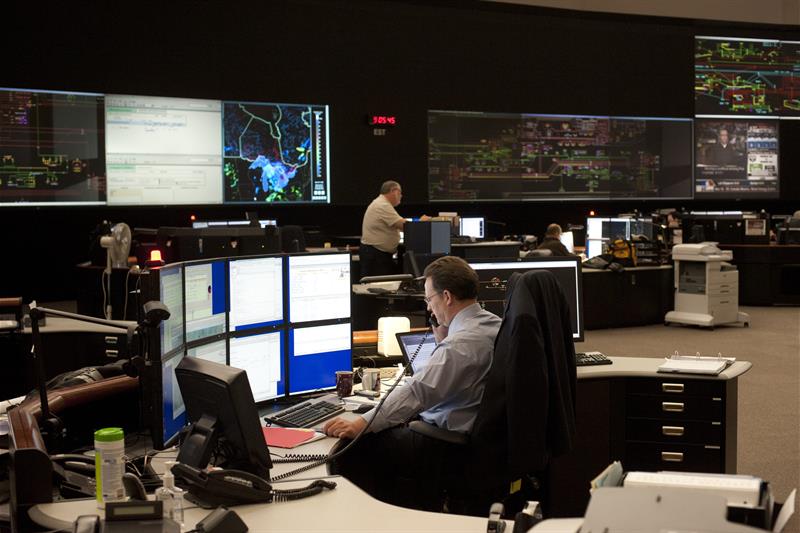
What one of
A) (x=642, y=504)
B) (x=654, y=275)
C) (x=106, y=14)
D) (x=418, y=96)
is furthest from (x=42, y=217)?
(x=642, y=504)

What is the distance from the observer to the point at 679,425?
4098 mm

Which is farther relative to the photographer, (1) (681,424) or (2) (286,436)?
(1) (681,424)

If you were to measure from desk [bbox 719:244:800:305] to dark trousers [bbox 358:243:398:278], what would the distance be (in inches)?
189

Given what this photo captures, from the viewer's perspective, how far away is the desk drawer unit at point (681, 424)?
4.07 metres

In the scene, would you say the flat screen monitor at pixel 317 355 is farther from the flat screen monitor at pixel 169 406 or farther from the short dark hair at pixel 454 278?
the flat screen monitor at pixel 169 406

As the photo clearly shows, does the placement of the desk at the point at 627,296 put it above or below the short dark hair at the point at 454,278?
below

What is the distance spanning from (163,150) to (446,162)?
383 cm

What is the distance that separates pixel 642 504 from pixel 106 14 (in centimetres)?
948

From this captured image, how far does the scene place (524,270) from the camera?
440cm

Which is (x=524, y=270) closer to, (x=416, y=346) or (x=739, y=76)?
(x=416, y=346)

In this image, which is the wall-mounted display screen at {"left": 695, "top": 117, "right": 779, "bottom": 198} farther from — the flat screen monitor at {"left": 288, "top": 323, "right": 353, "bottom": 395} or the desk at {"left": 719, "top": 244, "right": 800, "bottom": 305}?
the flat screen monitor at {"left": 288, "top": 323, "right": 353, "bottom": 395}

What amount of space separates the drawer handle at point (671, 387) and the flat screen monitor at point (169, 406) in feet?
7.47

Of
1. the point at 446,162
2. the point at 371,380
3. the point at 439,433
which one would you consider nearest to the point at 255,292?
the point at 371,380

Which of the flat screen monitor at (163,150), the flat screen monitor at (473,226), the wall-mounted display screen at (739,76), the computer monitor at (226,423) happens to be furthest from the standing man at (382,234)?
the wall-mounted display screen at (739,76)
